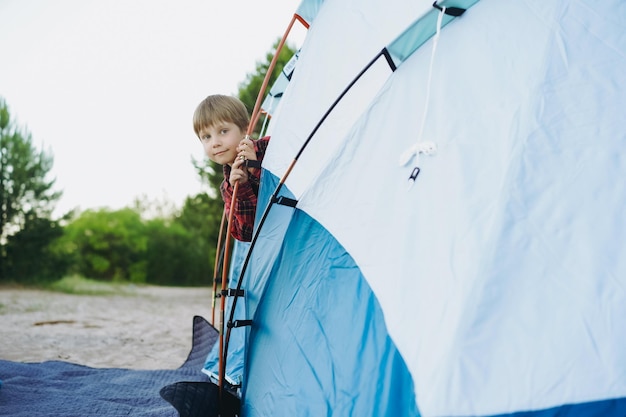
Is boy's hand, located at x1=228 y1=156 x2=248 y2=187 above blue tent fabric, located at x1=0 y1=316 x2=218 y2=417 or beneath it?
above

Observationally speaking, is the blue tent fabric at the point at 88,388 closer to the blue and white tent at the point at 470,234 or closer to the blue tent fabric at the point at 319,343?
the blue tent fabric at the point at 319,343

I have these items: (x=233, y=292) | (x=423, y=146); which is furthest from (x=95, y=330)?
(x=423, y=146)

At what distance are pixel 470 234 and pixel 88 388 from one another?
235cm

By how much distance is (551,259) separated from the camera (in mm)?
1220

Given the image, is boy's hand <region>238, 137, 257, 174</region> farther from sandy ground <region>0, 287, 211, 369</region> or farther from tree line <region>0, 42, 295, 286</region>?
tree line <region>0, 42, 295, 286</region>

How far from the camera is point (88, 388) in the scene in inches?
103

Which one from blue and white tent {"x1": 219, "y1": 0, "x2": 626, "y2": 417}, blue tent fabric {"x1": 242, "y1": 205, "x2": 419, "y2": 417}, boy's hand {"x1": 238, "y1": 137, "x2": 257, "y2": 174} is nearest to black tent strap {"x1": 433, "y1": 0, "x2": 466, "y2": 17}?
blue and white tent {"x1": 219, "y1": 0, "x2": 626, "y2": 417}

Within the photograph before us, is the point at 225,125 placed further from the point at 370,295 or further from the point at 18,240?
the point at 18,240

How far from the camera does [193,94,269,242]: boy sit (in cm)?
215

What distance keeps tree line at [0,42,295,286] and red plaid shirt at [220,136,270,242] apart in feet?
27.7

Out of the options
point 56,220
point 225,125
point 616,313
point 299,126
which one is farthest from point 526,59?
point 56,220

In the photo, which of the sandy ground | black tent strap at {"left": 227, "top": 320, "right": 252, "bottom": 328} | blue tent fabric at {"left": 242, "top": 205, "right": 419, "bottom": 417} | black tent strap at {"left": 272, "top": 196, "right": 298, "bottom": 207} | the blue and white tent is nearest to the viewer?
the blue and white tent

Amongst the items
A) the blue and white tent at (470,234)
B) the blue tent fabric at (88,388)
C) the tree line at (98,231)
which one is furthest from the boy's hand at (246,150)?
the tree line at (98,231)

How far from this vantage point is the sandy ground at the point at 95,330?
3703mm
